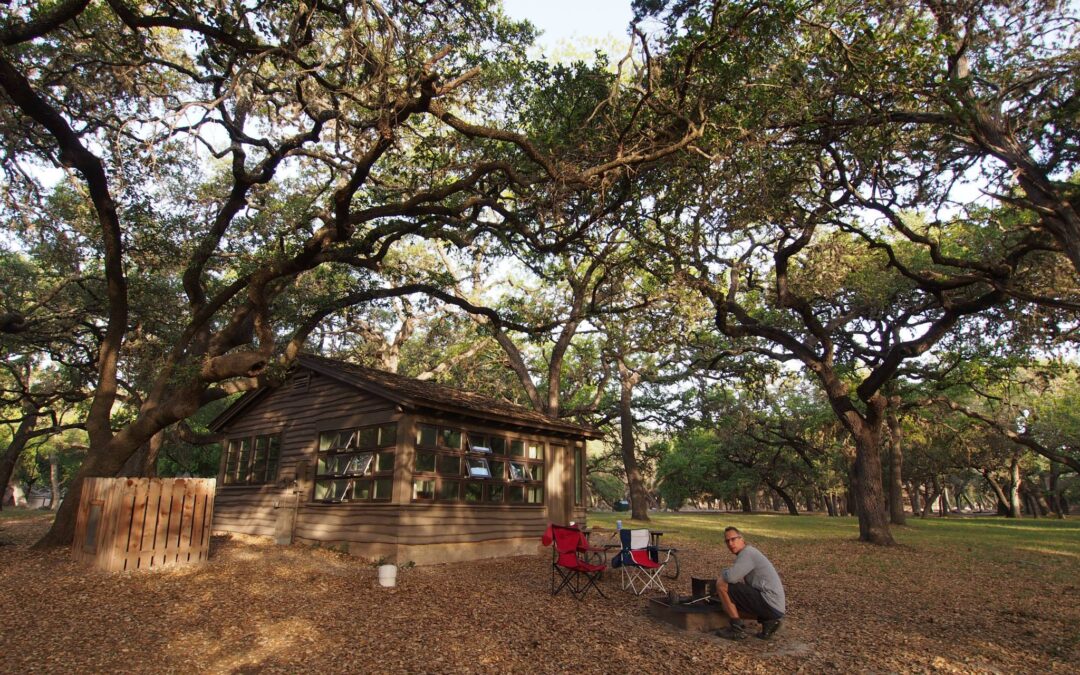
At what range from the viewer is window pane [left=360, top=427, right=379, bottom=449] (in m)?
12.8

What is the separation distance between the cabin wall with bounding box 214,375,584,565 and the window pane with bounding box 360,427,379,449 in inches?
9.3

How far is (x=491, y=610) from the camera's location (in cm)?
757

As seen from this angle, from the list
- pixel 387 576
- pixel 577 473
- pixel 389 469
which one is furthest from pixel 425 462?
pixel 577 473

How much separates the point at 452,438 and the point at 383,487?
1.86m

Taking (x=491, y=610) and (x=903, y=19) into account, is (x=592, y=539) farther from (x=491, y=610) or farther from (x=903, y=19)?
(x=903, y=19)

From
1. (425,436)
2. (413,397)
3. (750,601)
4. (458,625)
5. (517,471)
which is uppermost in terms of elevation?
(413,397)

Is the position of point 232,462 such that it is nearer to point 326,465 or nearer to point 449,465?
point 326,465

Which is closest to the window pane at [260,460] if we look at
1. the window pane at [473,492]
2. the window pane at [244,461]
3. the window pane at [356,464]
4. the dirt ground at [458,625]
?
the window pane at [244,461]

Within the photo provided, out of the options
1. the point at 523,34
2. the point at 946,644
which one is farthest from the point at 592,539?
the point at 523,34

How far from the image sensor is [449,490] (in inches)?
502

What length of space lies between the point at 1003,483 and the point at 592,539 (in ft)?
149

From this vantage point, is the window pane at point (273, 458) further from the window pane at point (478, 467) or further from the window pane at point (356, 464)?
the window pane at point (478, 467)

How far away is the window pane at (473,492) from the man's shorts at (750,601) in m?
7.68

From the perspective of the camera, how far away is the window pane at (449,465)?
1271 centimetres
